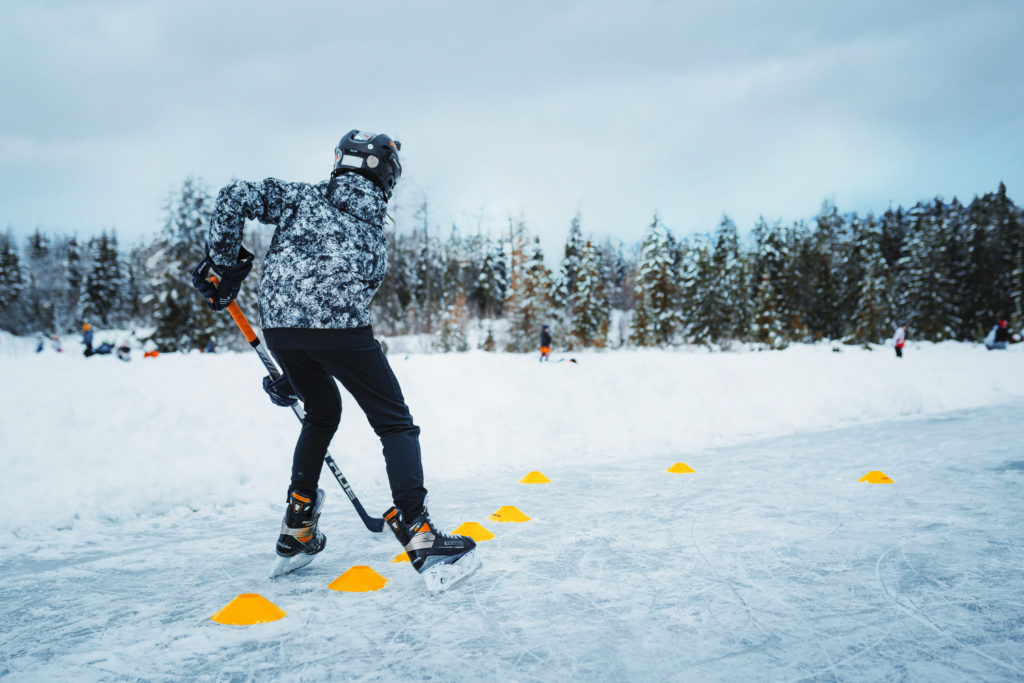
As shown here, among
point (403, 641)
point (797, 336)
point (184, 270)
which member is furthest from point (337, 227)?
point (797, 336)

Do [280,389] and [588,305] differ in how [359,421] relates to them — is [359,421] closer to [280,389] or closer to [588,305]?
[280,389]

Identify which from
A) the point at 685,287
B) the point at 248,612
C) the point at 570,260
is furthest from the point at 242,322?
the point at 570,260

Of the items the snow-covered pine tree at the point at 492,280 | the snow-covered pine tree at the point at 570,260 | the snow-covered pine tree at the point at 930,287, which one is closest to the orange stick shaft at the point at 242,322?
the snow-covered pine tree at the point at 570,260

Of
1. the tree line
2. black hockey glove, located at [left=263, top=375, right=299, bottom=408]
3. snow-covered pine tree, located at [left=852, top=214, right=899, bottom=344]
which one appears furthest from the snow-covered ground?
snow-covered pine tree, located at [left=852, top=214, right=899, bottom=344]

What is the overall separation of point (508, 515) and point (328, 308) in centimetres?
179

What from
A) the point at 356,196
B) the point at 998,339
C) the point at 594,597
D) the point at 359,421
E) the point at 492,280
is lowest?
the point at 998,339

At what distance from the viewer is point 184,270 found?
32.6m

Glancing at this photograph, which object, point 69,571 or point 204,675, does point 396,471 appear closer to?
point 204,675

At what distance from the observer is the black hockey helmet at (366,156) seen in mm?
2662

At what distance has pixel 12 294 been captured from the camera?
5372 cm

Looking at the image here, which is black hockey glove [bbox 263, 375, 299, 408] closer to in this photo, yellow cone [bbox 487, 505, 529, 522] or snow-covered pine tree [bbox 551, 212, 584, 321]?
yellow cone [bbox 487, 505, 529, 522]

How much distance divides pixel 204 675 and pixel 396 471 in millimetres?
1028

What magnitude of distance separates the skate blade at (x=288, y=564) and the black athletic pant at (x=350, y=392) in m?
0.31

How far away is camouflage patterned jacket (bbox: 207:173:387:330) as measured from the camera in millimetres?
2467
